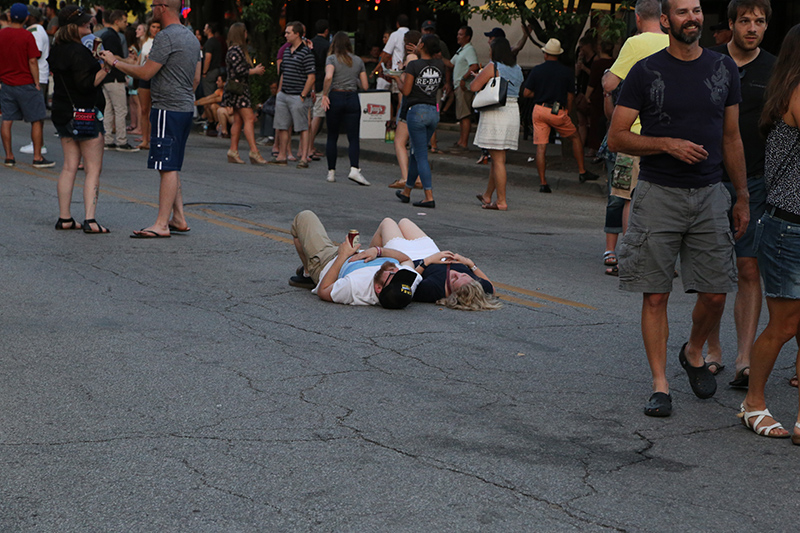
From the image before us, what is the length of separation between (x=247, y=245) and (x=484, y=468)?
5.62m

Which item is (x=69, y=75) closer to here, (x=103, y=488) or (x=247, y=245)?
(x=247, y=245)

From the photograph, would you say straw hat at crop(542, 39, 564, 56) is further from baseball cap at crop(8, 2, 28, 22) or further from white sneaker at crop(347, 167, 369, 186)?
baseball cap at crop(8, 2, 28, 22)

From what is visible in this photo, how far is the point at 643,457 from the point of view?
4.43 metres

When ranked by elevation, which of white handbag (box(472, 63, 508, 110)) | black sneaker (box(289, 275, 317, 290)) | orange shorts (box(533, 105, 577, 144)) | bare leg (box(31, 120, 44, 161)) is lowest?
black sneaker (box(289, 275, 317, 290))

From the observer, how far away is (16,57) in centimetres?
1363

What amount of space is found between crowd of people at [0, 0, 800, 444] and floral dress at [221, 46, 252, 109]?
83cm

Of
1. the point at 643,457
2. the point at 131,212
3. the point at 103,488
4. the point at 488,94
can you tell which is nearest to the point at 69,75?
the point at 131,212

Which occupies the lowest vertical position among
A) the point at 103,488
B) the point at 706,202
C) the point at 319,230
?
the point at 103,488

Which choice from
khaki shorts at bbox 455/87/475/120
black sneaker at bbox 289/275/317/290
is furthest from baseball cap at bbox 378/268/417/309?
khaki shorts at bbox 455/87/475/120

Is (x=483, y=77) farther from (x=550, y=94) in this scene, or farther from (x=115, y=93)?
(x=115, y=93)

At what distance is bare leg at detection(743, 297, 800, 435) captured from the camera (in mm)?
4660

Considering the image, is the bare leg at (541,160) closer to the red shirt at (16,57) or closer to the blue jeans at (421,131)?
the blue jeans at (421,131)

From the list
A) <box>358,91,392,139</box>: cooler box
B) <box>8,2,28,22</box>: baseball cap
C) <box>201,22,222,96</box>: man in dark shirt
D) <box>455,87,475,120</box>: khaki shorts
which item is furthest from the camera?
<box>201,22,222,96</box>: man in dark shirt

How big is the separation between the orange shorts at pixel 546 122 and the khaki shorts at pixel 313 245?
6.58 metres
